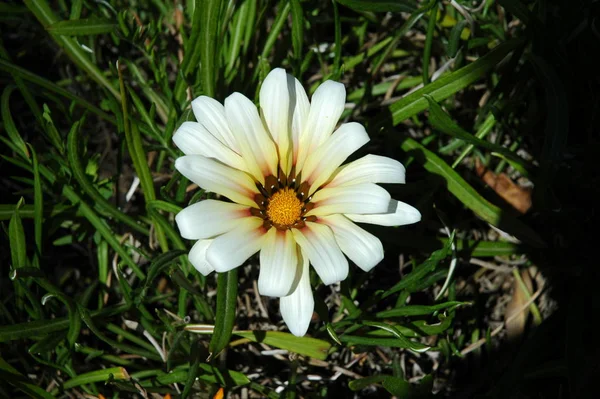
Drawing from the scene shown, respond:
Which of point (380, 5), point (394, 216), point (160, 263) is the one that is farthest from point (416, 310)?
point (380, 5)

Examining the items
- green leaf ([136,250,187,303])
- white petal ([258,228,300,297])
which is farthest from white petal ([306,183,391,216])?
green leaf ([136,250,187,303])

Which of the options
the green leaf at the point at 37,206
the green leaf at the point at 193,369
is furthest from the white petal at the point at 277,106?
the green leaf at the point at 37,206

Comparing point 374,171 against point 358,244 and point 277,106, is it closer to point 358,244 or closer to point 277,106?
point 358,244

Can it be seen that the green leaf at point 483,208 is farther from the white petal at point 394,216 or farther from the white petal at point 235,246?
the white petal at point 235,246

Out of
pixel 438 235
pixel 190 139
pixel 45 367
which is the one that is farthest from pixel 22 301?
pixel 438 235

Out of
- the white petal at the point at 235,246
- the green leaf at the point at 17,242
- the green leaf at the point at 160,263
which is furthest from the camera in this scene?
the green leaf at the point at 17,242
